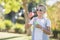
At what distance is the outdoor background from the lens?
16.4ft

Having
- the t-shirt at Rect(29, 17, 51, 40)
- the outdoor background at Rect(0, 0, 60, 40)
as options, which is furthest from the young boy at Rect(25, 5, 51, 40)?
the outdoor background at Rect(0, 0, 60, 40)

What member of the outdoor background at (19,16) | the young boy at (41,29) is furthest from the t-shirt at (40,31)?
the outdoor background at (19,16)

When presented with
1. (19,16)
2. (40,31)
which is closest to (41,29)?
(40,31)

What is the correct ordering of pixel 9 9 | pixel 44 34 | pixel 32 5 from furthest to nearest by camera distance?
pixel 9 9 → pixel 32 5 → pixel 44 34

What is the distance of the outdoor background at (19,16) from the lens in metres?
5.01

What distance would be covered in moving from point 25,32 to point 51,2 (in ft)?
3.65

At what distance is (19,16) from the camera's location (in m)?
5.04

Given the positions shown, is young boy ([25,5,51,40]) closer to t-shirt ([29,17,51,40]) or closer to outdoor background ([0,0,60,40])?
t-shirt ([29,17,51,40])

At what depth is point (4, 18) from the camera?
4945mm

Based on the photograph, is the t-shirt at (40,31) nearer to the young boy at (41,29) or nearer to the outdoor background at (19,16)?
the young boy at (41,29)

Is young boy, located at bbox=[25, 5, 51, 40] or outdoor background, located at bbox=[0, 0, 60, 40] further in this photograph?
outdoor background, located at bbox=[0, 0, 60, 40]

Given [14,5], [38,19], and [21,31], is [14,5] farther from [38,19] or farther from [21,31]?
[38,19]

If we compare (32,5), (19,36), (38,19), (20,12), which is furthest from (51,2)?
(38,19)

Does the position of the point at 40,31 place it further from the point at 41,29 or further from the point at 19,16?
the point at 19,16
